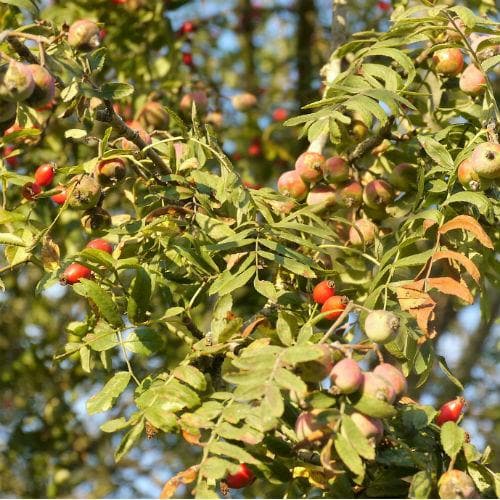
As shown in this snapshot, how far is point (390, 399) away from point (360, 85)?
102 centimetres

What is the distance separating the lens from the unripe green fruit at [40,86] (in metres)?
1.78

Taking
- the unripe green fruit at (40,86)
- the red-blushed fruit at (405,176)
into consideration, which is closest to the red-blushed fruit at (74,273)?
the unripe green fruit at (40,86)

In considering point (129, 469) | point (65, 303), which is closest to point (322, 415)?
point (65, 303)

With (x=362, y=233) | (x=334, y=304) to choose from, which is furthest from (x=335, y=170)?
(x=334, y=304)

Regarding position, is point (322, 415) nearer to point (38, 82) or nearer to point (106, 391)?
point (106, 391)

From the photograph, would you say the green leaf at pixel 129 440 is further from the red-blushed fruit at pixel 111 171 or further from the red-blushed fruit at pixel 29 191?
the red-blushed fruit at pixel 29 191

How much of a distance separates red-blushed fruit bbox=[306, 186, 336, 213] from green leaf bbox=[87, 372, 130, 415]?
0.82 m

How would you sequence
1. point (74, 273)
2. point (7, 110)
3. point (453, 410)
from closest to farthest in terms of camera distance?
point (7, 110) → point (453, 410) → point (74, 273)

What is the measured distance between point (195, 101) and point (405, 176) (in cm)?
113

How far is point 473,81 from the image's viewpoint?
2.39m

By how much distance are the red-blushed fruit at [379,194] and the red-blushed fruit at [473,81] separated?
36 centimetres

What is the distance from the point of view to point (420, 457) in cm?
174

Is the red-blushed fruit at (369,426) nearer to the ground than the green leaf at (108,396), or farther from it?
farther from it

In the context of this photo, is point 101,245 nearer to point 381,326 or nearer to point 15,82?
point 15,82
